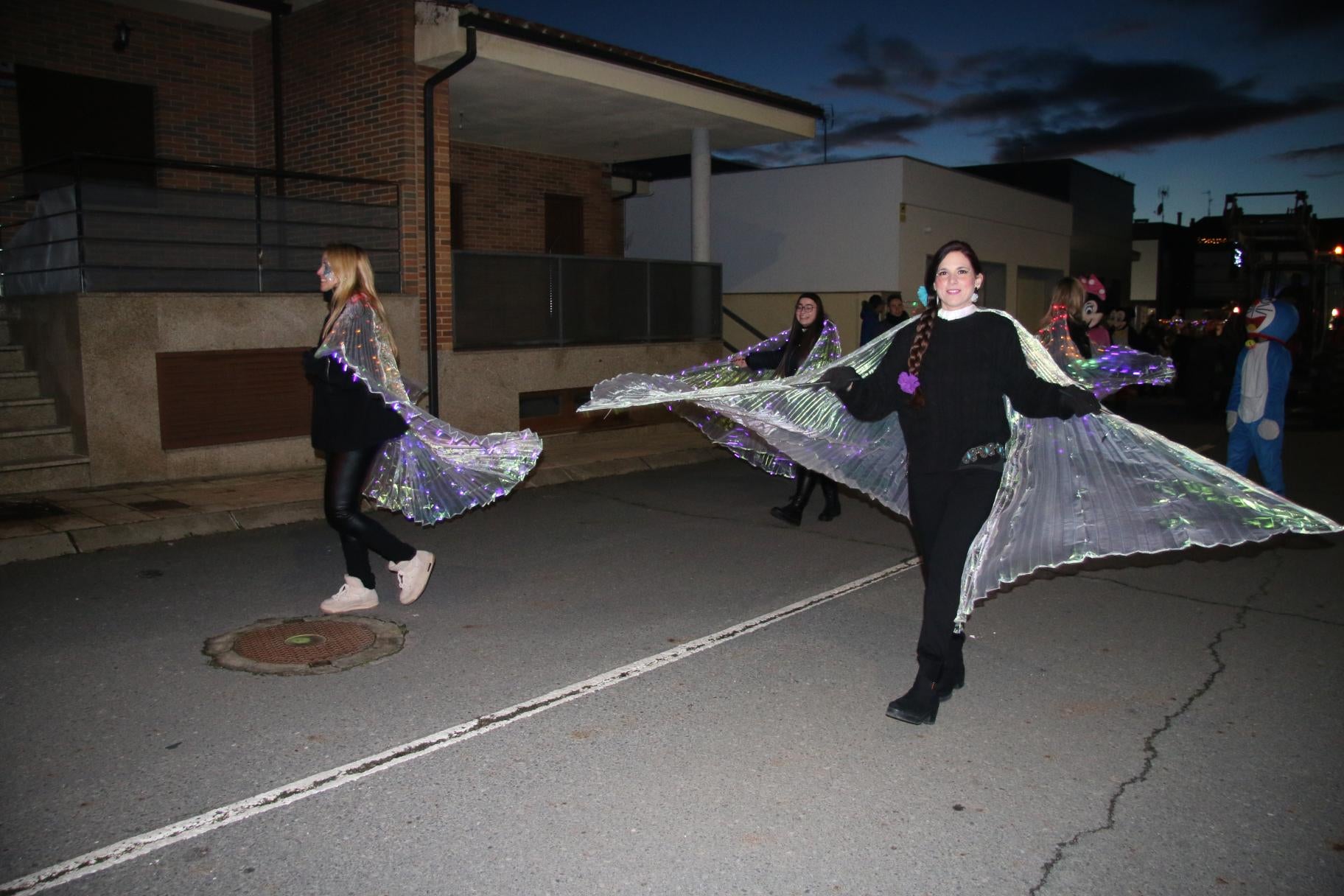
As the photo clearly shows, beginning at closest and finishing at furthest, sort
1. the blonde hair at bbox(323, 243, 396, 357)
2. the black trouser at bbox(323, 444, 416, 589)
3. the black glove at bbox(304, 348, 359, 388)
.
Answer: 1. the black glove at bbox(304, 348, 359, 388)
2. the blonde hair at bbox(323, 243, 396, 357)
3. the black trouser at bbox(323, 444, 416, 589)

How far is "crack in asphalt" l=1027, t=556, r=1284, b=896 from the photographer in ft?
10.8

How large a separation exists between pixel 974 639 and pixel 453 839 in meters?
3.24

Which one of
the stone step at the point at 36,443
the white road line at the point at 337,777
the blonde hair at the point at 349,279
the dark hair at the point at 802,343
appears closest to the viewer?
Answer: the white road line at the point at 337,777

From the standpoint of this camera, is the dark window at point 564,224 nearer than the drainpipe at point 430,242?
No

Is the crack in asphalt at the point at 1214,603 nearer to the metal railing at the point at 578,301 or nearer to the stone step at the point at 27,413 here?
the metal railing at the point at 578,301

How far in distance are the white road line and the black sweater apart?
5.77 ft

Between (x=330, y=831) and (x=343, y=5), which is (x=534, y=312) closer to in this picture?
(x=343, y=5)

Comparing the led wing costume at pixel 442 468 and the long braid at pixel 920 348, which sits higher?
the long braid at pixel 920 348

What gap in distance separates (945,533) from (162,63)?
12.1m

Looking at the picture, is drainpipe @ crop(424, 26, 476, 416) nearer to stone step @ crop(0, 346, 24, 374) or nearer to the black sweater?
stone step @ crop(0, 346, 24, 374)

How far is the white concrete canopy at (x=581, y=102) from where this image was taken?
11.7 m

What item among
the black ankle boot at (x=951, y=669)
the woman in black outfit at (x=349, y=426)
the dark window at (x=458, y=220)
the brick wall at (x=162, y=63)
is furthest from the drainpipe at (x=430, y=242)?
the black ankle boot at (x=951, y=669)

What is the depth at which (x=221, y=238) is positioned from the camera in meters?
10.5

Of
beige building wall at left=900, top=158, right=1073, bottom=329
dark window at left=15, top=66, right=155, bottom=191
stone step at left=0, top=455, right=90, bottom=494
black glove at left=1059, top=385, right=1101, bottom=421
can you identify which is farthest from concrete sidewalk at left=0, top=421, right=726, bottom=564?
beige building wall at left=900, top=158, right=1073, bottom=329
